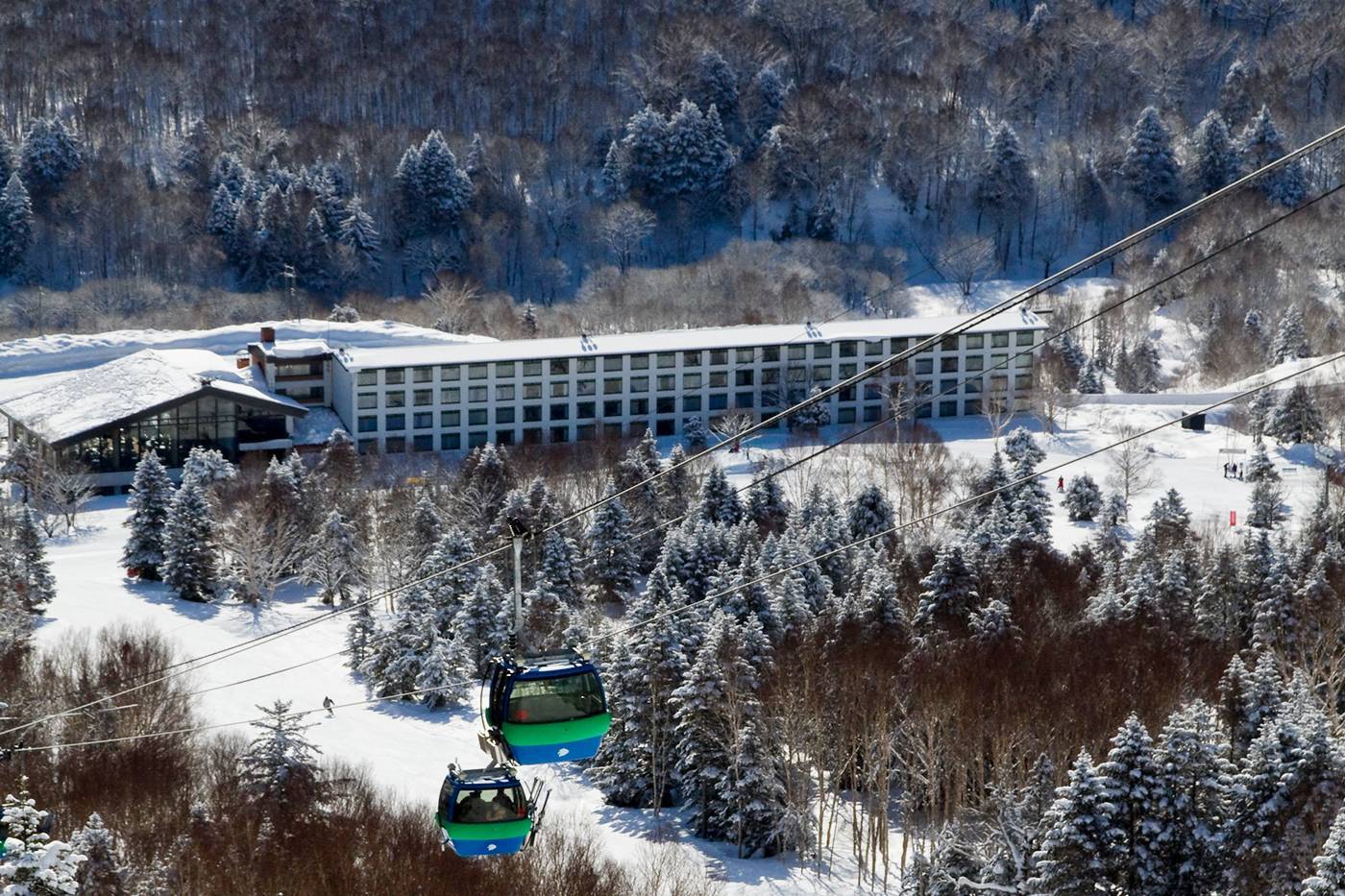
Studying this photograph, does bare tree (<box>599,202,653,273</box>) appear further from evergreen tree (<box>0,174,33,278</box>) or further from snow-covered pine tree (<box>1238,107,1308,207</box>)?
snow-covered pine tree (<box>1238,107,1308,207</box>)

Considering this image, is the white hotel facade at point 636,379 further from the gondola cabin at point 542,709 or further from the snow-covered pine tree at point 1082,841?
the gondola cabin at point 542,709

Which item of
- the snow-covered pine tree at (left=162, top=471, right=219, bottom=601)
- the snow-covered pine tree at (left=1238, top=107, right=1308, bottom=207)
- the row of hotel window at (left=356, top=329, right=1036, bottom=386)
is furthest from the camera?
the snow-covered pine tree at (left=1238, top=107, right=1308, bottom=207)

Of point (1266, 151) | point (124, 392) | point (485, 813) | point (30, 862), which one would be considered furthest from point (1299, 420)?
point (485, 813)

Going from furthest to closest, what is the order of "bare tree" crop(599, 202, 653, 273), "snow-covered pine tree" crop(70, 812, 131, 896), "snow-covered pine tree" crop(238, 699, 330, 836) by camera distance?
"bare tree" crop(599, 202, 653, 273), "snow-covered pine tree" crop(238, 699, 330, 836), "snow-covered pine tree" crop(70, 812, 131, 896)

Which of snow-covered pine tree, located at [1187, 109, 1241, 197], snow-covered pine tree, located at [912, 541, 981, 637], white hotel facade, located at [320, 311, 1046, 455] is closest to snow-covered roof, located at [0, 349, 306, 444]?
white hotel facade, located at [320, 311, 1046, 455]

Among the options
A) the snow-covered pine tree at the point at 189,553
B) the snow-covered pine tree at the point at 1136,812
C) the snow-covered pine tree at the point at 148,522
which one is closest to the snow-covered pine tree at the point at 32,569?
the snow-covered pine tree at the point at 189,553

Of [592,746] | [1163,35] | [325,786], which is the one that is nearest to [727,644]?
[325,786]

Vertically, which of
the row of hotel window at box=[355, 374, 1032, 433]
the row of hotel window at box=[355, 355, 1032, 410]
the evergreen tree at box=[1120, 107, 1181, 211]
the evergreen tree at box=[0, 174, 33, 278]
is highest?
the evergreen tree at box=[1120, 107, 1181, 211]
